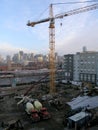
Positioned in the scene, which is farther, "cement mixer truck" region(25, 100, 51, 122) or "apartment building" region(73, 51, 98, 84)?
"apartment building" region(73, 51, 98, 84)

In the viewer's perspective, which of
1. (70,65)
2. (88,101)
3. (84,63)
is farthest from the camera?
(70,65)

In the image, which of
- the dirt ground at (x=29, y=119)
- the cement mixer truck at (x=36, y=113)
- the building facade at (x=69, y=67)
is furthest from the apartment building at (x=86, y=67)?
the cement mixer truck at (x=36, y=113)

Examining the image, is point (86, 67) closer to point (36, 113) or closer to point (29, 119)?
point (36, 113)

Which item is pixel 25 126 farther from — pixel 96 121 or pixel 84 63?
pixel 84 63

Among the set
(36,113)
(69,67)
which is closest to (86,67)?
Result: (69,67)

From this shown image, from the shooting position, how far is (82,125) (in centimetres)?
1527

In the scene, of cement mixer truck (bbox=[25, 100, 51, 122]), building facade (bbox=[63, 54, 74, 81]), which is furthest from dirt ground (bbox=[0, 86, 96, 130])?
building facade (bbox=[63, 54, 74, 81])

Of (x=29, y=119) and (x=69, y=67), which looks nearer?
(x=29, y=119)

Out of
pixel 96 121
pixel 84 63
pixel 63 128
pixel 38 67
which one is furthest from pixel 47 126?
pixel 38 67

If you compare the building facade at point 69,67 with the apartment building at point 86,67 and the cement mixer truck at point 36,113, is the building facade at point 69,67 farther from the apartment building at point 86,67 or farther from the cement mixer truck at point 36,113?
the cement mixer truck at point 36,113

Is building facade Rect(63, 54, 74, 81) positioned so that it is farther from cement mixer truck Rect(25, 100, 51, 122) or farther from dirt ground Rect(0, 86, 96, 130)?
cement mixer truck Rect(25, 100, 51, 122)

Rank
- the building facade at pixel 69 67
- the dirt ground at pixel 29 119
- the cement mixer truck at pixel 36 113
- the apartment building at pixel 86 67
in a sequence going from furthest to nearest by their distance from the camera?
1. the building facade at pixel 69 67
2. the apartment building at pixel 86 67
3. the cement mixer truck at pixel 36 113
4. the dirt ground at pixel 29 119

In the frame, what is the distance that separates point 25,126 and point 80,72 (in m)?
38.6

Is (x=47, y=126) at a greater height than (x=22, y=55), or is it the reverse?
(x=22, y=55)
